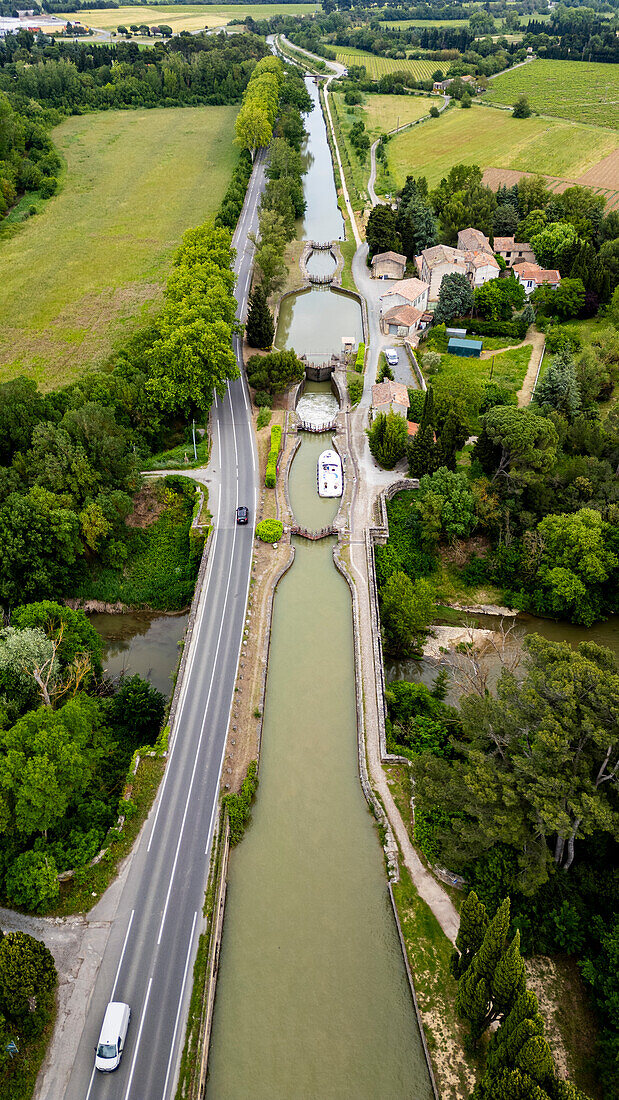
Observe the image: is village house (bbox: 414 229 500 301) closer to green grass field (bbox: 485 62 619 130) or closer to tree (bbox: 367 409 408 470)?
tree (bbox: 367 409 408 470)

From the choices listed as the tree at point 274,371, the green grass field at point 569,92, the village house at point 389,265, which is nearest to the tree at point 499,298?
the village house at point 389,265

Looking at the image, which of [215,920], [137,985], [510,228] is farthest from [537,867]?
[510,228]

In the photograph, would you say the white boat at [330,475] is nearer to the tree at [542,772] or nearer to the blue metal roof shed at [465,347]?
the blue metal roof shed at [465,347]

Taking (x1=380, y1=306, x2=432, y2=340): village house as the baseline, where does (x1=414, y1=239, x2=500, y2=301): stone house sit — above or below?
above

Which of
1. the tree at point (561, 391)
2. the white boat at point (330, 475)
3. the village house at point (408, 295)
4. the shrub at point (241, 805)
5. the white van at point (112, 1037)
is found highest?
the village house at point (408, 295)

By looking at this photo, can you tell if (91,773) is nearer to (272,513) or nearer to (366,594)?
(366,594)

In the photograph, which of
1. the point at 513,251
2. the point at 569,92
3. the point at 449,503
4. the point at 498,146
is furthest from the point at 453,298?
the point at 569,92

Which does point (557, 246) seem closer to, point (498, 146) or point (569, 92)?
point (498, 146)

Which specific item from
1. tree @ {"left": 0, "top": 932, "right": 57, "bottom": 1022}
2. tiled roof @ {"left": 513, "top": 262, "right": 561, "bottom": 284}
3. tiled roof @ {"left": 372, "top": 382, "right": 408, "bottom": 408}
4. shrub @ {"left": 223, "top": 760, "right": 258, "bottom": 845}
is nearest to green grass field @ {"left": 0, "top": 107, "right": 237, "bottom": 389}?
tiled roof @ {"left": 372, "top": 382, "right": 408, "bottom": 408}
